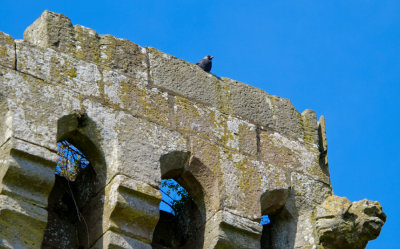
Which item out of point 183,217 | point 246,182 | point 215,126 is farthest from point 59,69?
point 246,182

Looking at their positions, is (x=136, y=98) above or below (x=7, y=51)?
above

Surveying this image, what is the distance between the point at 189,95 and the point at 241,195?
3.48 ft

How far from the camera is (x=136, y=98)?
9.88 metres

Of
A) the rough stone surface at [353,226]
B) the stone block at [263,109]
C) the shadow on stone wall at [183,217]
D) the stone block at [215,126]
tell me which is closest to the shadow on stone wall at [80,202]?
the shadow on stone wall at [183,217]

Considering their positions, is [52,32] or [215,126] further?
[215,126]

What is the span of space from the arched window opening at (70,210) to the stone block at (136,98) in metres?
0.55

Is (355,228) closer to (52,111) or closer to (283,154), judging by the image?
(283,154)

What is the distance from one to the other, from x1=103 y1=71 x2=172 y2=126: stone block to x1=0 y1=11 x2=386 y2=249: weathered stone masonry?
11 mm

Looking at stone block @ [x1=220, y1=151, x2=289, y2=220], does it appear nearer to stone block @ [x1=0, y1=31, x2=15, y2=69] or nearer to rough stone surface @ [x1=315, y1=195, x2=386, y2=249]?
rough stone surface @ [x1=315, y1=195, x2=386, y2=249]

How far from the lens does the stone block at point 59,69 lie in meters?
9.44

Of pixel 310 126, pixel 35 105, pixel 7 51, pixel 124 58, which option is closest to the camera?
pixel 35 105

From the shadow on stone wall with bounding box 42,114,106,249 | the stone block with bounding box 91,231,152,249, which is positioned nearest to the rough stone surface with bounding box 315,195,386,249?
the stone block with bounding box 91,231,152,249

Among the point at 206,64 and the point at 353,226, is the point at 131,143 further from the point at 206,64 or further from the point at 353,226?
the point at 353,226

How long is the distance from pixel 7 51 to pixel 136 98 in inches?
46.4
